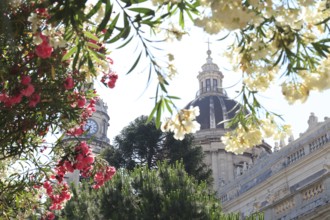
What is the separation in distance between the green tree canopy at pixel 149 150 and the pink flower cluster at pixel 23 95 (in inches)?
974

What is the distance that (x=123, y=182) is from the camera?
68.4 ft

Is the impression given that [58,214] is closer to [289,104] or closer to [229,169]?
[289,104]

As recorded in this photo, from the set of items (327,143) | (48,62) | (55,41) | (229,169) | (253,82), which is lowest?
(253,82)

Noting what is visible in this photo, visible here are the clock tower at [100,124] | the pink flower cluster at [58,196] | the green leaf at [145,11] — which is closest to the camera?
the green leaf at [145,11]

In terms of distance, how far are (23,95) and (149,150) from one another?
26803mm

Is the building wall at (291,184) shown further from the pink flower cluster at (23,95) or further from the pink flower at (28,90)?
the pink flower at (28,90)

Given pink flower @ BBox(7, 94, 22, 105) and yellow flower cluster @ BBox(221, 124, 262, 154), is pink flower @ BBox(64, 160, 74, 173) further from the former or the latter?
yellow flower cluster @ BBox(221, 124, 262, 154)

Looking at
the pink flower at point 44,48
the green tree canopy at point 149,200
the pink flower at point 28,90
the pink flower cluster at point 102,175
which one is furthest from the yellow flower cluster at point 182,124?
the green tree canopy at point 149,200

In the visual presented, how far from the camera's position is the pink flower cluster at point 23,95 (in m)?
7.08

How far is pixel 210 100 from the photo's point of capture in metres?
70.8

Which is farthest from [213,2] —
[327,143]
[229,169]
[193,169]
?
[229,169]

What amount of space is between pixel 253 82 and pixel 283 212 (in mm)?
17048

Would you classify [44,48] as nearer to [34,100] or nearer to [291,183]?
[34,100]

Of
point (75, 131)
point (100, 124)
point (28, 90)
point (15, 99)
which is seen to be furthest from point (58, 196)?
point (100, 124)
